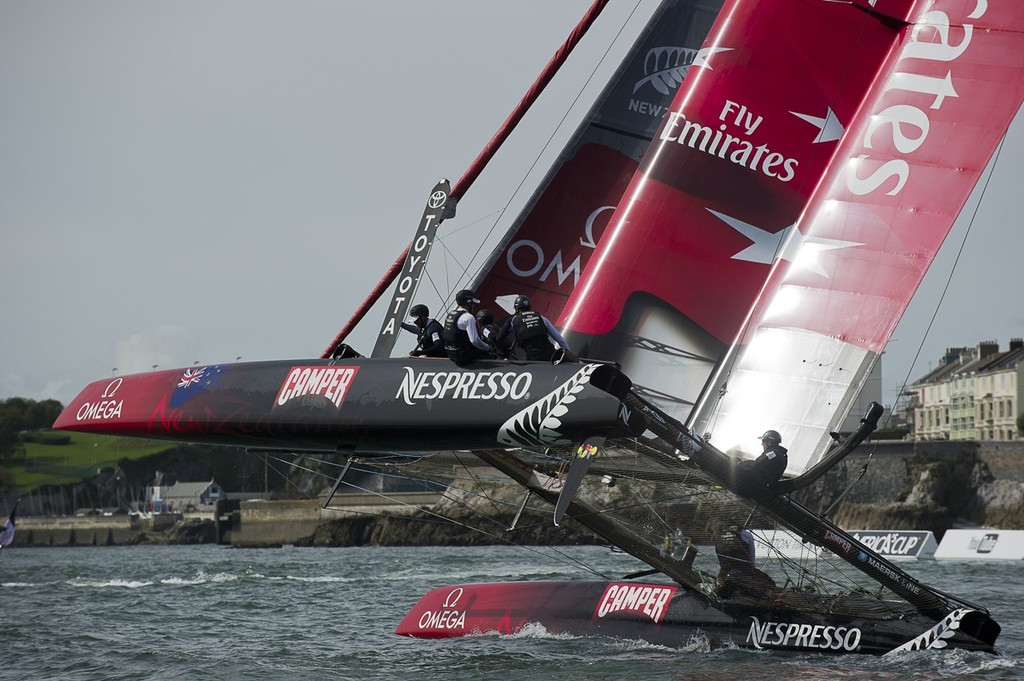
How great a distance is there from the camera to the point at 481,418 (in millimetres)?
9320

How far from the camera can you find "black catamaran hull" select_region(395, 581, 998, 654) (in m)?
10.7

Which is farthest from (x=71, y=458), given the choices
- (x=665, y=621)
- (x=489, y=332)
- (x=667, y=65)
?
(x=489, y=332)

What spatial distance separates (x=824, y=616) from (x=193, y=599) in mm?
12681

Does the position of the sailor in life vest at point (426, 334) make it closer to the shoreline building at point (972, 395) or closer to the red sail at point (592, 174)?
the red sail at point (592, 174)

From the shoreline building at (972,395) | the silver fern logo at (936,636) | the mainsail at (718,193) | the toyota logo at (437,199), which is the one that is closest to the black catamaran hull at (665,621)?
the silver fern logo at (936,636)

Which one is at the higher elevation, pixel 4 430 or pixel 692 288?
pixel 692 288

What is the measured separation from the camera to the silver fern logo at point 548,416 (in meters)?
8.95

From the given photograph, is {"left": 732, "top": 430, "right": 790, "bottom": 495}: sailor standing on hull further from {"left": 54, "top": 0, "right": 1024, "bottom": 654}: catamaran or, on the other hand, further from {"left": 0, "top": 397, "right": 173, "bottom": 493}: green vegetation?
{"left": 0, "top": 397, "right": 173, "bottom": 493}: green vegetation

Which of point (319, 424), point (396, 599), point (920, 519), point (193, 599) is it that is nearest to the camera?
point (319, 424)

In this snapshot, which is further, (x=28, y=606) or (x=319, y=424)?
(x=28, y=606)

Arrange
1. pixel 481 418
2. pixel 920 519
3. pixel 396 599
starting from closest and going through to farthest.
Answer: pixel 481 418
pixel 396 599
pixel 920 519

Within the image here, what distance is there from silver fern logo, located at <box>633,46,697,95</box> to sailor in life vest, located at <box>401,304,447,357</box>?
17.2 ft

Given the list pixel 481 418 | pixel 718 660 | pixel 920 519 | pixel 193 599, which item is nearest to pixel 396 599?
pixel 193 599

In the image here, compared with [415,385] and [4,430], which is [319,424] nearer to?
[415,385]
